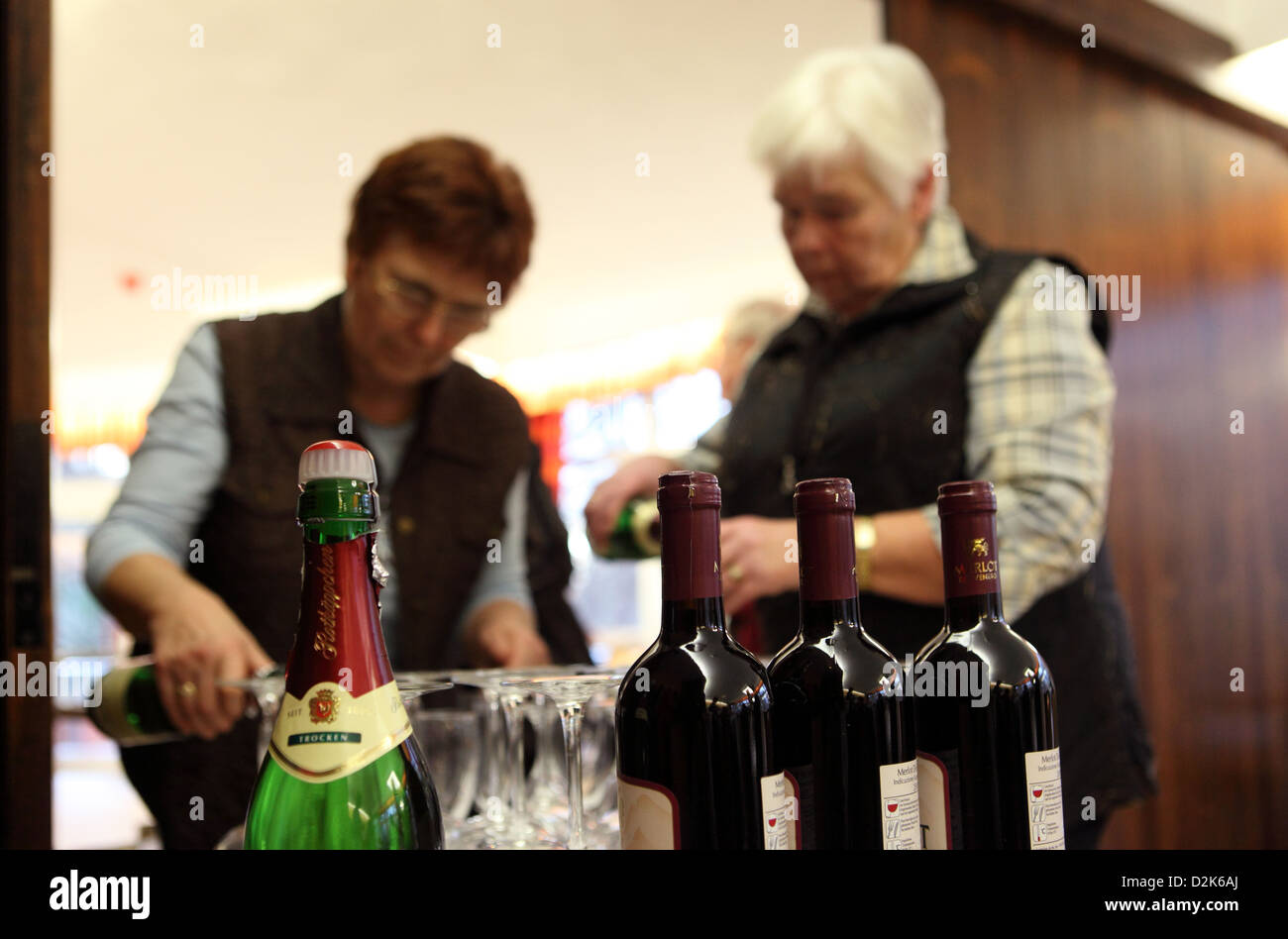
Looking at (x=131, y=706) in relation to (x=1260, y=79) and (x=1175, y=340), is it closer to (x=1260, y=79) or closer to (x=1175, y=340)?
(x=1260, y=79)

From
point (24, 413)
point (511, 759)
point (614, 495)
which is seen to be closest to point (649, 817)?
point (511, 759)

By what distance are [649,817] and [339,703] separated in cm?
15

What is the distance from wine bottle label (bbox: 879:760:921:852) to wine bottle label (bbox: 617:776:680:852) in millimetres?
90

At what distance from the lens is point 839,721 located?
450mm

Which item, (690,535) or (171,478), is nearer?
(690,535)

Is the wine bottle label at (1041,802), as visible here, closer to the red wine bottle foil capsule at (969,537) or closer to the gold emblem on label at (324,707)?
the red wine bottle foil capsule at (969,537)

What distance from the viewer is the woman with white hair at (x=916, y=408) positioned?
0.97 m

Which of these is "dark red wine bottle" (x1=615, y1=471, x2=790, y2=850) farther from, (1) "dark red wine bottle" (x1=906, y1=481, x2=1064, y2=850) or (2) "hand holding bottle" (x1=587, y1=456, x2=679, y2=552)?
(2) "hand holding bottle" (x1=587, y1=456, x2=679, y2=552)

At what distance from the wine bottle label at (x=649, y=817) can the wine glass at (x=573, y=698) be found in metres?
0.11

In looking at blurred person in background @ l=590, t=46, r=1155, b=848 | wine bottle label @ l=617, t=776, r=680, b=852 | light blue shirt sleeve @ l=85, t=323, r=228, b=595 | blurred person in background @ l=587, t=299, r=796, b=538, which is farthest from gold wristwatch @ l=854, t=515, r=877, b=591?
light blue shirt sleeve @ l=85, t=323, r=228, b=595

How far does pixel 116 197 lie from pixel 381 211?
12.9 inches

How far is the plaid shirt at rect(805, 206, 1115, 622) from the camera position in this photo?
97 cm

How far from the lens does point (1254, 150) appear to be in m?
2.53
